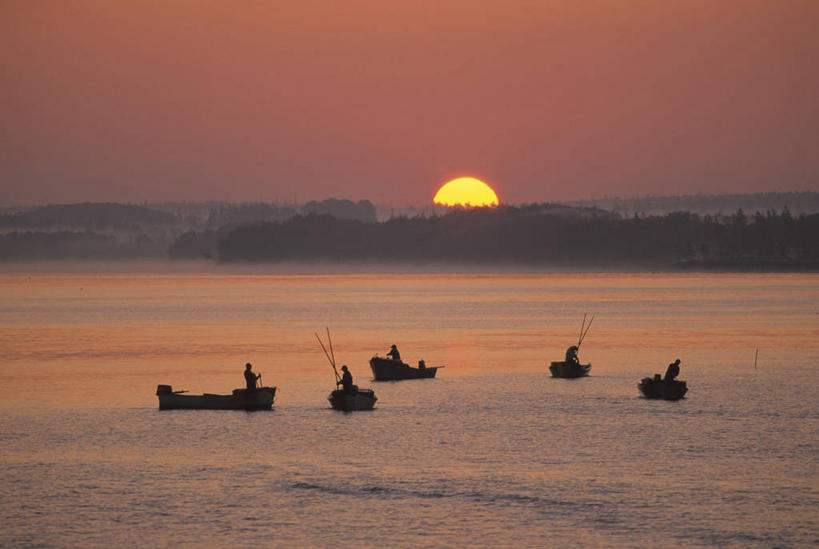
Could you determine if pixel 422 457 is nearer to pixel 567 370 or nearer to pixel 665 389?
pixel 665 389

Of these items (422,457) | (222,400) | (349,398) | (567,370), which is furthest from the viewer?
(567,370)

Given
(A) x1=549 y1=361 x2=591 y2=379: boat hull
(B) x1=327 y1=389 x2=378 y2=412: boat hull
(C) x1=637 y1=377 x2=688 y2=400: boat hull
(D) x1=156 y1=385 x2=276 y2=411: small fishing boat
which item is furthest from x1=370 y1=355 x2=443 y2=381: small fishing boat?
(C) x1=637 y1=377 x2=688 y2=400: boat hull

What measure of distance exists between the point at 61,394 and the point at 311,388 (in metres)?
14.2

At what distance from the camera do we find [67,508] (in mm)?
33438

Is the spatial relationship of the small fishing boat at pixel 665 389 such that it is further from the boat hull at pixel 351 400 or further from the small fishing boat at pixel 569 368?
the boat hull at pixel 351 400

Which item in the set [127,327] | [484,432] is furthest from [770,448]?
[127,327]

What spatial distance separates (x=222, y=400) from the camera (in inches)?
2105

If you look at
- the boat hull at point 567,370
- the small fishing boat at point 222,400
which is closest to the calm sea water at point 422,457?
the small fishing boat at point 222,400

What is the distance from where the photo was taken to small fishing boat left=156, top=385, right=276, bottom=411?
174 feet

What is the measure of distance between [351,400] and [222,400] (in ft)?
21.0

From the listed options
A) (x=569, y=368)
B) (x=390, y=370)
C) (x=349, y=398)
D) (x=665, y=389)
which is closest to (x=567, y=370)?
(x=569, y=368)

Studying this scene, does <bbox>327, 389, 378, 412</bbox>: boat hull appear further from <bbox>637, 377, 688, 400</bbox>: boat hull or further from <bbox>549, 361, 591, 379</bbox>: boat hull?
<bbox>549, 361, 591, 379</bbox>: boat hull

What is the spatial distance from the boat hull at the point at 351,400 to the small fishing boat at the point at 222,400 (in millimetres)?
3080

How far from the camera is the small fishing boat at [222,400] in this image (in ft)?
174
